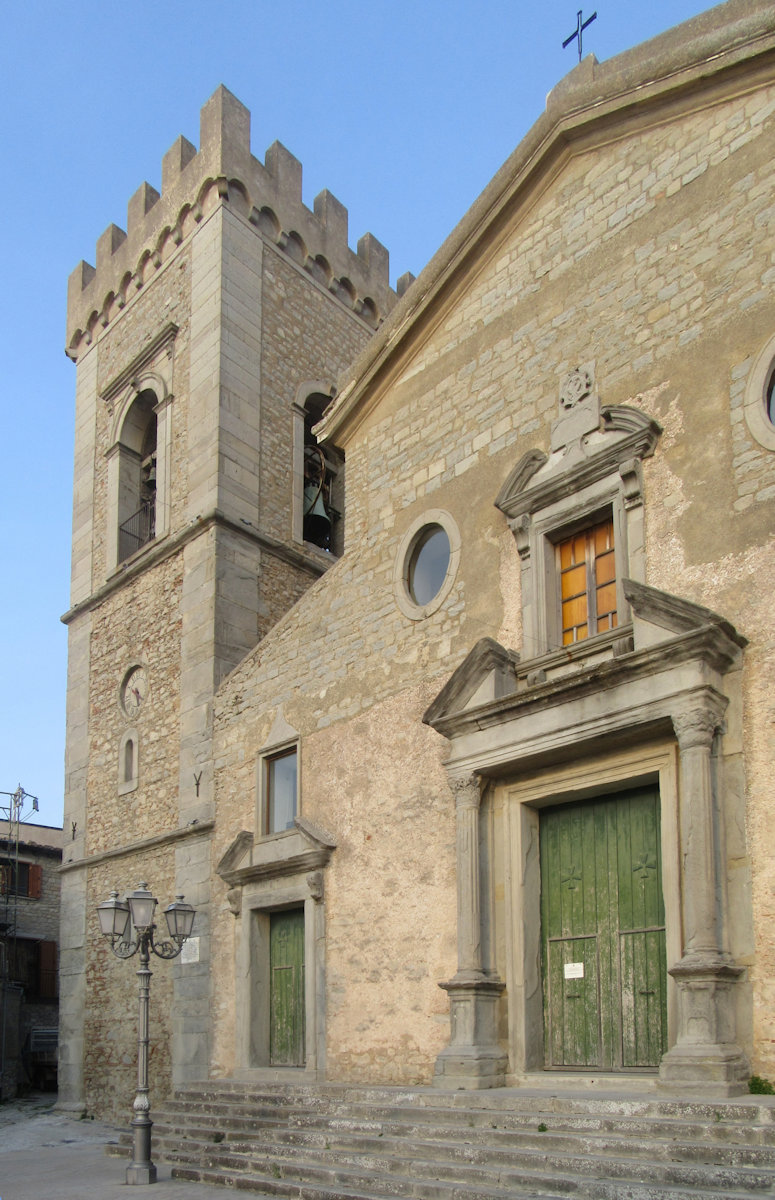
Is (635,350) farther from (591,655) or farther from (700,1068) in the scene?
(700,1068)

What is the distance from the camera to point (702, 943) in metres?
7.66

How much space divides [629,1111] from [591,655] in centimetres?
343

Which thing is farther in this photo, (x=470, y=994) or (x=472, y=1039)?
(x=470, y=994)

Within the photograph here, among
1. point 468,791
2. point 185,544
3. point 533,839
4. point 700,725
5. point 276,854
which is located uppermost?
point 185,544

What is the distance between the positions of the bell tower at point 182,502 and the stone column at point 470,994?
4.74 meters

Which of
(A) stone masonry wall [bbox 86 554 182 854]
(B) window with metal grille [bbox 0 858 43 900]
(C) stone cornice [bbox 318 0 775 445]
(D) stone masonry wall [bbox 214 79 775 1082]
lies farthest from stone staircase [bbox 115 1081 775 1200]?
(B) window with metal grille [bbox 0 858 43 900]

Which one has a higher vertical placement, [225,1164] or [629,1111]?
[629,1111]

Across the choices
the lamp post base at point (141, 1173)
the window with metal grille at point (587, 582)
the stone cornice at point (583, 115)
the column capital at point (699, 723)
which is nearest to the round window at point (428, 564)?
the window with metal grille at point (587, 582)

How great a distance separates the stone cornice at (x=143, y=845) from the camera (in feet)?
45.9

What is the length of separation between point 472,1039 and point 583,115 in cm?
802

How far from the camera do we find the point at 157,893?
48.4 feet

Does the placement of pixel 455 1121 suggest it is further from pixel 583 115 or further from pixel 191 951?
pixel 583 115

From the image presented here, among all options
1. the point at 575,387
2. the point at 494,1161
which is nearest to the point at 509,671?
the point at 575,387

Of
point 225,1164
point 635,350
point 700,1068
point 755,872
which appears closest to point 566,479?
point 635,350
